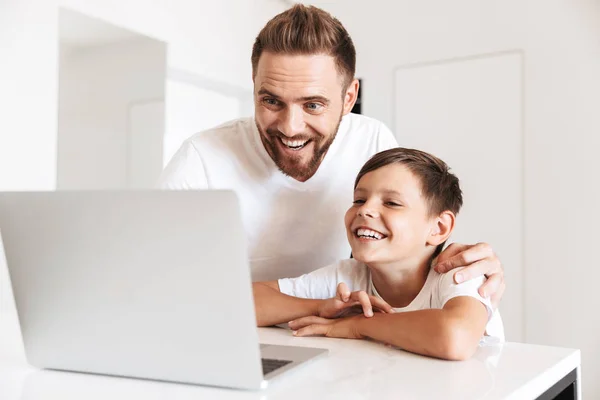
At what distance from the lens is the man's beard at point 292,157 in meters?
1.53

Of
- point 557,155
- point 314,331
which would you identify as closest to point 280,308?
point 314,331

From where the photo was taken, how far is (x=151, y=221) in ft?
2.38

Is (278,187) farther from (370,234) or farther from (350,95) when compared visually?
(370,234)

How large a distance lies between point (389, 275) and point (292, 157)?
1.28ft

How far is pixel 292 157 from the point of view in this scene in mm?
1540

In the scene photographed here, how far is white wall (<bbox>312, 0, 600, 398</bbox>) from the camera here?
3.47m

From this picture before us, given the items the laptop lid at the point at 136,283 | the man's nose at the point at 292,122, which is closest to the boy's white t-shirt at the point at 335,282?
the man's nose at the point at 292,122

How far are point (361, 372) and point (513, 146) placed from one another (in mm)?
3183

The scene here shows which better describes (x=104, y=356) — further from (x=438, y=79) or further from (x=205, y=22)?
(x=438, y=79)

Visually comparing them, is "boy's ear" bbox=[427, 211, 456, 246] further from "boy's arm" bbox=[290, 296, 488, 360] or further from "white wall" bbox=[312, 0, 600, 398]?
"white wall" bbox=[312, 0, 600, 398]

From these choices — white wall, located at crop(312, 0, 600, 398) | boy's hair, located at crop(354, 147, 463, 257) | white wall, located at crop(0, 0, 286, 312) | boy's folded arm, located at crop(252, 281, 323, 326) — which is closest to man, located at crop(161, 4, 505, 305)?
boy's hair, located at crop(354, 147, 463, 257)

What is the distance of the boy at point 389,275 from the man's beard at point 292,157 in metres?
0.20

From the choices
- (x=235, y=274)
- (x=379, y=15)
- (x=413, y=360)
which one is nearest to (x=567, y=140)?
(x=379, y=15)

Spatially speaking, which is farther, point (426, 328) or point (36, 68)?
point (36, 68)
